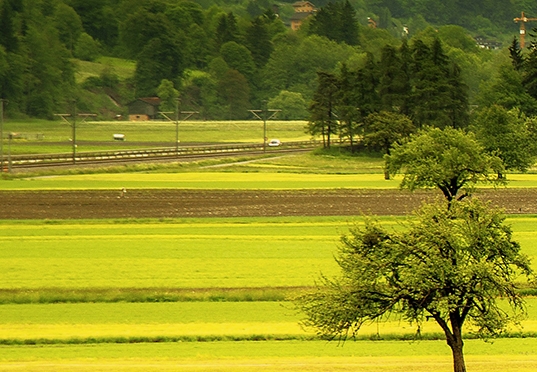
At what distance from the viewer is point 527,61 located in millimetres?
160000

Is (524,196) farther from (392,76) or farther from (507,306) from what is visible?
(392,76)

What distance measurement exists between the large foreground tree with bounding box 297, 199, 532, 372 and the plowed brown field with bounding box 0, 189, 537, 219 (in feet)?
126

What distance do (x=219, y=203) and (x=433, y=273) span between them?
4881 cm

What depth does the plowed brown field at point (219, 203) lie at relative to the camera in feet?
251

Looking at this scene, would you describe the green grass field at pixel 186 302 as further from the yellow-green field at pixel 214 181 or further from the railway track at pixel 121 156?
the railway track at pixel 121 156

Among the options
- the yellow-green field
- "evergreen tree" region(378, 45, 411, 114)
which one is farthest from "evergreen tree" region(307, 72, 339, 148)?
the yellow-green field

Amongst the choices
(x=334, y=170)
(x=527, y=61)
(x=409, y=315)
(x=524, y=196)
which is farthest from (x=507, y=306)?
(x=527, y=61)

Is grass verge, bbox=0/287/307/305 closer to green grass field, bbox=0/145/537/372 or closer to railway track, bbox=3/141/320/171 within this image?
green grass field, bbox=0/145/537/372

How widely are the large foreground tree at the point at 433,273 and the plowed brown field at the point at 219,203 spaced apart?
38515 millimetres

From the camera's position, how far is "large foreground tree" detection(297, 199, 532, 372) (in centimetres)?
3475

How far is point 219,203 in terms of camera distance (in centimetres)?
8294

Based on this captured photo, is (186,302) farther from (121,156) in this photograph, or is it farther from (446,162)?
(121,156)

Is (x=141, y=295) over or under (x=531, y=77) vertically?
under

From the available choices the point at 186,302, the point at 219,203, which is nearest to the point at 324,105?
the point at 219,203
